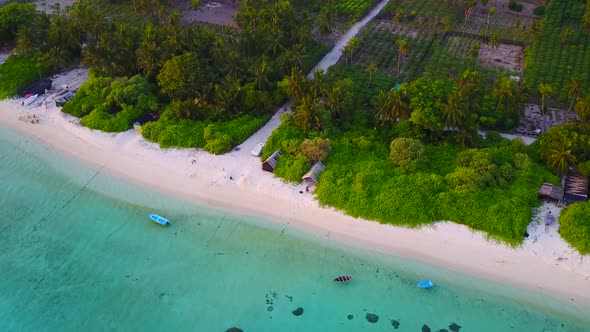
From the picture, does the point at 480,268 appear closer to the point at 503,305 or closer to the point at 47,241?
the point at 503,305

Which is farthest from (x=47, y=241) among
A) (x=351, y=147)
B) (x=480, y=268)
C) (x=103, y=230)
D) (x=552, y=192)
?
(x=552, y=192)

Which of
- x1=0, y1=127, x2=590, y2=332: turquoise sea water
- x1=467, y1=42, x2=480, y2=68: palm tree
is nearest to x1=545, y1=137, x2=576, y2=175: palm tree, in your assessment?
x1=0, y1=127, x2=590, y2=332: turquoise sea water

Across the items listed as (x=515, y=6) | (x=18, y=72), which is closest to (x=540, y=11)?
(x=515, y=6)

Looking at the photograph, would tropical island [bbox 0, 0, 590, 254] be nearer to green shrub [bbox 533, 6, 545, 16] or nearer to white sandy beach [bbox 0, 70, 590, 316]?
green shrub [bbox 533, 6, 545, 16]

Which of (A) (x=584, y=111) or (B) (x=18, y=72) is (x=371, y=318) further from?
(B) (x=18, y=72)

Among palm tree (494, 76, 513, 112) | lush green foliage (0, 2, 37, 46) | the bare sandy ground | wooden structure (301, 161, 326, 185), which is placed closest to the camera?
wooden structure (301, 161, 326, 185)

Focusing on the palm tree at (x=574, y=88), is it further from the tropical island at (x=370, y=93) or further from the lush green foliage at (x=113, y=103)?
the lush green foliage at (x=113, y=103)
